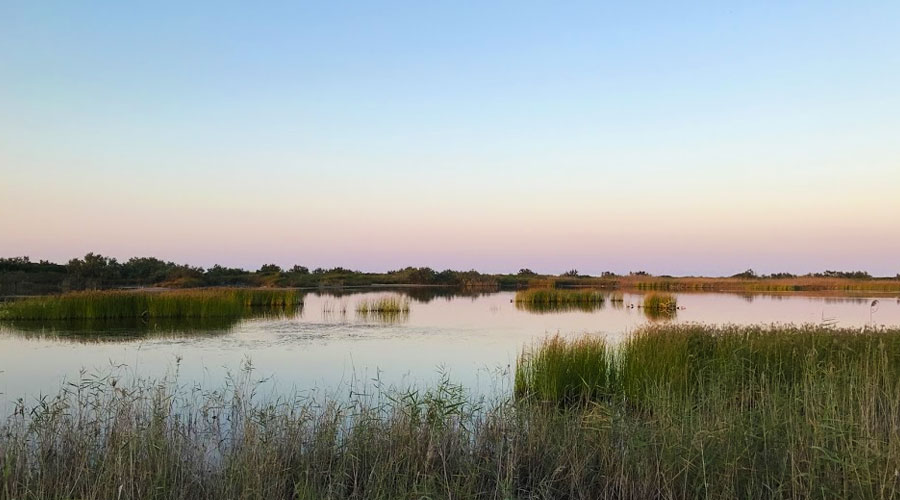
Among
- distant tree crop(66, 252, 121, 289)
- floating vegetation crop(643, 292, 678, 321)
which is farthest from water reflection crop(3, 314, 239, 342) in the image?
distant tree crop(66, 252, 121, 289)

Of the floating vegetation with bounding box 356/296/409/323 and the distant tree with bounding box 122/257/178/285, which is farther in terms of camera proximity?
the distant tree with bounding box 122/257/178/285

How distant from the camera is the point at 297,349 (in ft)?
46.8

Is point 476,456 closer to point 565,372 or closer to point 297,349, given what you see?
point 565,372

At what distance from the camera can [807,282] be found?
52875mm

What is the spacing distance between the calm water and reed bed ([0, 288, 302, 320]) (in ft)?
7.50

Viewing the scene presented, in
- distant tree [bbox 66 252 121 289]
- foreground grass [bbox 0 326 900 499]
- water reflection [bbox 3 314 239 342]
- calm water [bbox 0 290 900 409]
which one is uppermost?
distant tree [bbox 66 252 121 289]

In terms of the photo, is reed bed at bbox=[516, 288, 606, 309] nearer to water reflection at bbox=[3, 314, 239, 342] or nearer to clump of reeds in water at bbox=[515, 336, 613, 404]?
water reflection at bbox=[3, 314, 239, 342]

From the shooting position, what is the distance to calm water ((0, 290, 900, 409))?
10.2m

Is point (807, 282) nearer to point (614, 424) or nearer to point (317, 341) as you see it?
point (317, 341)

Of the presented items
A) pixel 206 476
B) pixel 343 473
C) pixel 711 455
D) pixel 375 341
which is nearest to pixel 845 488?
pixel 711 455

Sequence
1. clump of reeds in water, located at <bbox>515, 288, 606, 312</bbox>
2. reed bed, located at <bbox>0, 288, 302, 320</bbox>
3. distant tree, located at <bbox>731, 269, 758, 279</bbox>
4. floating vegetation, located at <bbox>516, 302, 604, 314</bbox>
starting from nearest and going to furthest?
1. reed bed, located at <bbox>0, 288, 302, 320</bbox>
2. floating vegetation, located at <bbox>516, 302, 604, 314</bbox>
3. clump of reeds in water, located at <bbox>515, 288, 606, 312</bbox>
4. distant tree, located at <bbox>731, 269, 758, 279</bbox>

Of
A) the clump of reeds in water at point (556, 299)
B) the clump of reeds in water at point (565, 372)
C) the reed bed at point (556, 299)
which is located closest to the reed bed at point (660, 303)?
the clump of reeds in water at point (556, 299)

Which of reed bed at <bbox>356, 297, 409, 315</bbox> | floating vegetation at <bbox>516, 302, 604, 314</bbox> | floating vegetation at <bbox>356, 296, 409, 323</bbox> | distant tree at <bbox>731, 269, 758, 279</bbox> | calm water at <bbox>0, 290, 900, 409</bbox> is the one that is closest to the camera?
calm water at <bbox>0, 290, 900, 409</bbox>

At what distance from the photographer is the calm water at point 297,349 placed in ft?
33.3
